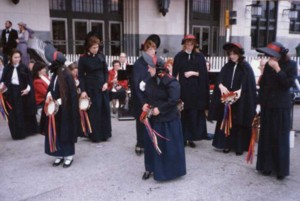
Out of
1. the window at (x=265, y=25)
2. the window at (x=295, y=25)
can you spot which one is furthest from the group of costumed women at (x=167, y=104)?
the window at (x=295, y=25)

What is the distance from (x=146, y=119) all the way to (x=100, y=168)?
1.27m

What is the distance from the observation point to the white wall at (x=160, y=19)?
1658 cm

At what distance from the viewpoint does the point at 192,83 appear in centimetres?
582

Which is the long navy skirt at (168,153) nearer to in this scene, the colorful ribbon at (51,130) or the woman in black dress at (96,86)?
the colorful ribbon at (51,130)

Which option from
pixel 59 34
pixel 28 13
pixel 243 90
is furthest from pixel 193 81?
pixel 59 34

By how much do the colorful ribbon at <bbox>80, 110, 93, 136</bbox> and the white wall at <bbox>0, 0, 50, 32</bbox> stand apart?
8.37 meters

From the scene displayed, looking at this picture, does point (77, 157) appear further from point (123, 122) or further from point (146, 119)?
point (123, 122)

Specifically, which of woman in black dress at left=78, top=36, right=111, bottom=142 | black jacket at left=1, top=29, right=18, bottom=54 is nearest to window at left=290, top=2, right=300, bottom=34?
black jacket at left=1, top=29, right=18, bottom=54

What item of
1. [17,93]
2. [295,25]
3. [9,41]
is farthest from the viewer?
[295,25]

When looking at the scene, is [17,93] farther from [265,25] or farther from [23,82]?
[265,25]

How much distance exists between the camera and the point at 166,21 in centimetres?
1758

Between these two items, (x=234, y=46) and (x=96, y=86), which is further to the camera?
(x=96, y=86)

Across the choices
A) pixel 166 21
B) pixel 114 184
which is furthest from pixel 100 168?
→ pixel 166 21

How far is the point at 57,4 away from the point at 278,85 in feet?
41.7
